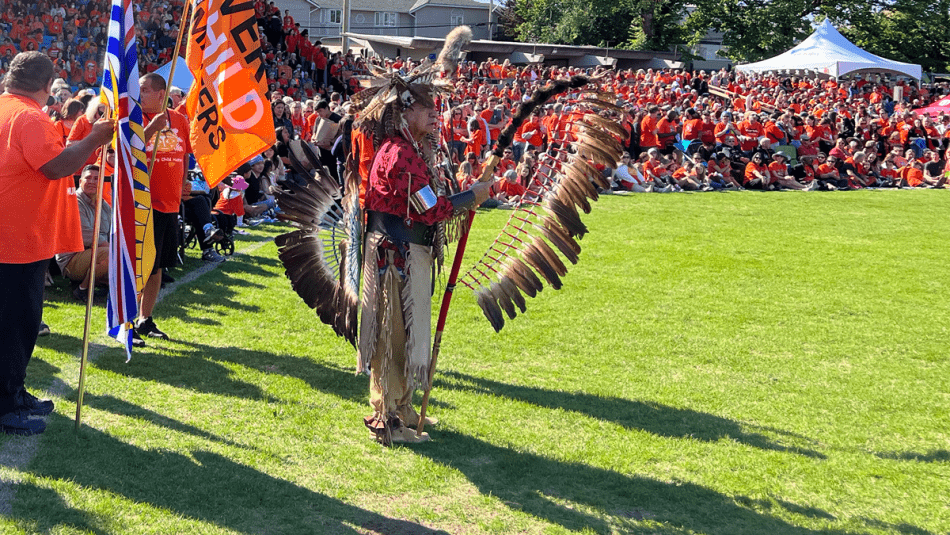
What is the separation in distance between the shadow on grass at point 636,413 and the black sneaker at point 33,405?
2336 mm

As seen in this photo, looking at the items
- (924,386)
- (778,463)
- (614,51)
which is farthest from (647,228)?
(614,51)

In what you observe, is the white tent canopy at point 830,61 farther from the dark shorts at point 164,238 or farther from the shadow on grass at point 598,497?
the shadow on grass at point 598,497

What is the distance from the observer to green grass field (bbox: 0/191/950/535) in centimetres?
395

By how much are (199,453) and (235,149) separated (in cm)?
183

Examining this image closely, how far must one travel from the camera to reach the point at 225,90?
5.14 m

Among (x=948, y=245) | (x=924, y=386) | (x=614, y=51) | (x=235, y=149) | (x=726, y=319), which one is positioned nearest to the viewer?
(x=235, y=149)

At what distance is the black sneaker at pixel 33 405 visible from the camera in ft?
15.1

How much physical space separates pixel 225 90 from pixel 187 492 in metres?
2.37

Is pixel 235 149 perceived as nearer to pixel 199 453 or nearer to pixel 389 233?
pixel 389 233

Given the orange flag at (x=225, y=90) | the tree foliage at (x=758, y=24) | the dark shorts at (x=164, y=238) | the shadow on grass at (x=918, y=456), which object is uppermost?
the tree foliage at (x=758, y=24)

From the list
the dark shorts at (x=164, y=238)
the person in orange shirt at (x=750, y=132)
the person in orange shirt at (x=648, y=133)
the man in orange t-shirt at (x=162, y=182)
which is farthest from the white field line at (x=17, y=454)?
the person in orange shirt at (x=750, y=132)

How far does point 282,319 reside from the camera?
723 centimetres

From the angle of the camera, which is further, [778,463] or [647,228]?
[647,228]

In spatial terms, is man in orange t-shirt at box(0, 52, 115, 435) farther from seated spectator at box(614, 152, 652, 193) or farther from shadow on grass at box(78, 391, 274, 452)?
seated spectator at box(614, 152, 652, 193)
